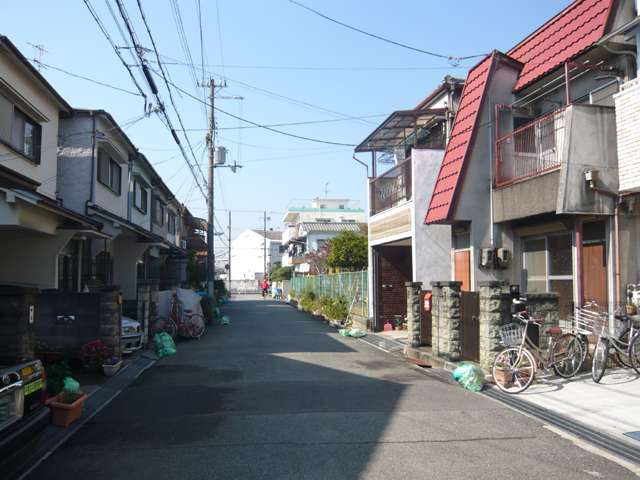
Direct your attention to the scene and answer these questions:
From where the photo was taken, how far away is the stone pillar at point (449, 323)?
10867 millimetres

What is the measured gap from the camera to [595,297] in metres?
10.3

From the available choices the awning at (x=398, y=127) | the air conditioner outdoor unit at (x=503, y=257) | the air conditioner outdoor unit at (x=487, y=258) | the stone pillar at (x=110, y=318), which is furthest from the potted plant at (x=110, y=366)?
the awning at (x=398, y=127)

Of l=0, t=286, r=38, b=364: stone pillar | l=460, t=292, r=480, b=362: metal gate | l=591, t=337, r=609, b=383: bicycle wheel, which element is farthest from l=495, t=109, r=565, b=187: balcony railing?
l=0, t=286, r=38, b=364: stone pillar

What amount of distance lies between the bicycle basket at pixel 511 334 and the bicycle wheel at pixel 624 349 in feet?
4.77

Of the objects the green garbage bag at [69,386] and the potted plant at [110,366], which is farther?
the potted plant at [110,366]

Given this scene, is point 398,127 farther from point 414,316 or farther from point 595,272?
point 595,272

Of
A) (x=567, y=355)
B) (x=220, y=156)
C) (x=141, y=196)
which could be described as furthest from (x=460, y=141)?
(x=220, y=156)

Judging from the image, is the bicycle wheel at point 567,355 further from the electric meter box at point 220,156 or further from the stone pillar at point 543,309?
the electric meter box at point 220,156

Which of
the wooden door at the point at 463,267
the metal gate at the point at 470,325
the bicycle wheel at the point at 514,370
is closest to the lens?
the bicycle wheel at the point at 514,370

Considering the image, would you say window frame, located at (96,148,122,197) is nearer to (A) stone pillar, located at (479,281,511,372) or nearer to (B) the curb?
(B) the curb

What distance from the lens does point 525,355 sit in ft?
27.5

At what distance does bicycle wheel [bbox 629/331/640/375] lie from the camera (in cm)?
855

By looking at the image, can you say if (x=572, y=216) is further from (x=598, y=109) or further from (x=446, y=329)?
(x=446, y=329)

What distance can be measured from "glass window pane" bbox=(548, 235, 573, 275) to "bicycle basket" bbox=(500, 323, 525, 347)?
2.69 m
